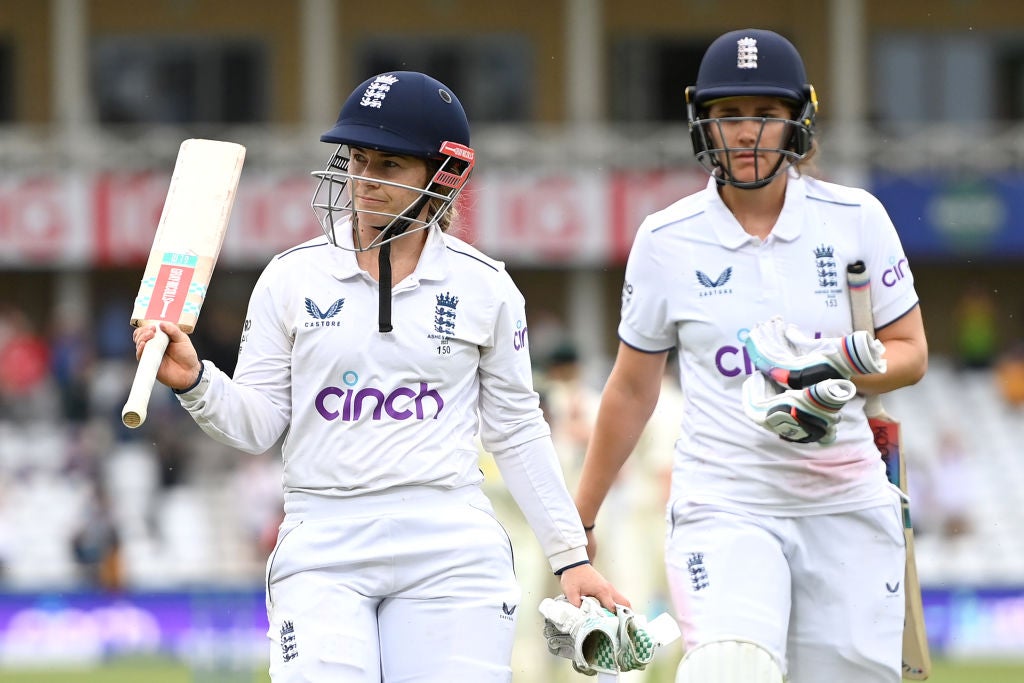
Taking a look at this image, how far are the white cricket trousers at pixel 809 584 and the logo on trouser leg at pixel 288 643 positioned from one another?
1.07 m

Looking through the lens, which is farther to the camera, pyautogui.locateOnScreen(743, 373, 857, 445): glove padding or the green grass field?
the green grass field

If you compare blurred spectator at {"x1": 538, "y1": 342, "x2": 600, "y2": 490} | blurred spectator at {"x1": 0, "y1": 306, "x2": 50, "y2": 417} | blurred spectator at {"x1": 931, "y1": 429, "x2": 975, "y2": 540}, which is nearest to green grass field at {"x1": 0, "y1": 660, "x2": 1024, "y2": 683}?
blurred spectator at {"x1": 931, "y1": 429, "x2": 975, "y2": 540}

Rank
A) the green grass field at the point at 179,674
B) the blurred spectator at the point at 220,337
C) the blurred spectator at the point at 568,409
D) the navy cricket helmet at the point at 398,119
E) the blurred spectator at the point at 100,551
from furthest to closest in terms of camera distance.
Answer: the blurred spectator at the point at 220,337, the blurred spectator at the point at 100,551, the green grass field at the point at 179,674, the blurred spectator at the point at 568,409, the navy cricket helmet at the point at 398,119

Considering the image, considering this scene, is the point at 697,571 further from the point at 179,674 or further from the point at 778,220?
the point at 179,674

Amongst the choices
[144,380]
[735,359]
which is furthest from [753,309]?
[144,380]

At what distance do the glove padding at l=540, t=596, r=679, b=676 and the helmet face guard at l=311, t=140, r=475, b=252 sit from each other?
39.5 inches

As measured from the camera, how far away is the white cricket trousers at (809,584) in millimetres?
4742

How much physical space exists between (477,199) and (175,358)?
12109 mm

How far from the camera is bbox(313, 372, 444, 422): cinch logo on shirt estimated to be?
443cm

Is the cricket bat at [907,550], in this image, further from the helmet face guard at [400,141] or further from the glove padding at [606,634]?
the helmet face guard at [400,141]

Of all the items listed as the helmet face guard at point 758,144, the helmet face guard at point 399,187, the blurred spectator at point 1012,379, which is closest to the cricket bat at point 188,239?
A: the helmet face guard at point 399,187

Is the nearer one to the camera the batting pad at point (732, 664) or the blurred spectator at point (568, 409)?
the batting pad at point (732, 664)

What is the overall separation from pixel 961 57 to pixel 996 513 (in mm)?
7365

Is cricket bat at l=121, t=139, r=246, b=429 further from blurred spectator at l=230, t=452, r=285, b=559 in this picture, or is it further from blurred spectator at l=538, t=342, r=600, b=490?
blurred spectator at l=230, t=452, r=285, b=559
